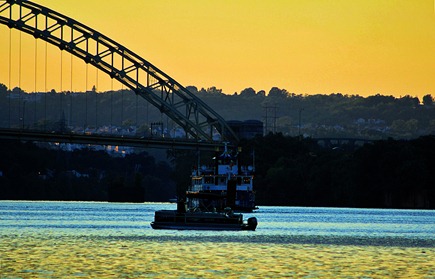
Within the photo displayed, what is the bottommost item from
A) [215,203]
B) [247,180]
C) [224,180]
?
[215,203]

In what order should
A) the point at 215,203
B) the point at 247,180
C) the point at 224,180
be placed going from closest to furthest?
the point at 215,203 < the point at 224,180 < the point at 247,180

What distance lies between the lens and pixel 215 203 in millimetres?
143625

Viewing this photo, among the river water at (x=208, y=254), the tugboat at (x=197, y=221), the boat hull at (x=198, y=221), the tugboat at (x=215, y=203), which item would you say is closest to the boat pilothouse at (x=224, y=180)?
the tugboat at (x=215, y=203)

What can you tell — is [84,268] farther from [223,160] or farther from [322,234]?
[223,160]

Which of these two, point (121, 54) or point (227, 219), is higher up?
point (121, 54)

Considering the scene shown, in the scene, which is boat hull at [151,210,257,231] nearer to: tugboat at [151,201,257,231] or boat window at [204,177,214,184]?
tugboat at [151,201,257,231]

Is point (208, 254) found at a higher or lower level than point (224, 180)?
lower

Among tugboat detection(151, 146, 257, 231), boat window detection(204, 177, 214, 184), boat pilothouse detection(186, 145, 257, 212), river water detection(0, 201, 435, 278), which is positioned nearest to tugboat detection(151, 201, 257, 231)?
tugboat detection(151, 146, 257, 231)

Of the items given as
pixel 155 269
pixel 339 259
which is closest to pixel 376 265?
pixel 339 259

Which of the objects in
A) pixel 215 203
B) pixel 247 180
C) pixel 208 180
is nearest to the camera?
pixel 215 203

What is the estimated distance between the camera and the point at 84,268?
61.0 metres

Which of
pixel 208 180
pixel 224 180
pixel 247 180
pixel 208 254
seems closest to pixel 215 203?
pixel 224 180

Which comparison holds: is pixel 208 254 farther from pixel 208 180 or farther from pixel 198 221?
pixel 208 180

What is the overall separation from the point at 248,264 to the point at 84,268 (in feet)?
29.1
